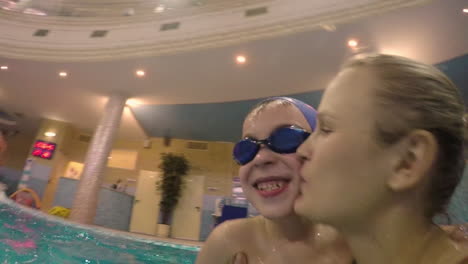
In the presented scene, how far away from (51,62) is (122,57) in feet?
5.43

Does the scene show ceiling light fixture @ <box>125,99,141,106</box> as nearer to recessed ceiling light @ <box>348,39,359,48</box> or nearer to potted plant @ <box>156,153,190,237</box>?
potted plant @ <box>156,153,190,237</box>

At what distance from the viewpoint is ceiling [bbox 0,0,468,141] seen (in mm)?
4266

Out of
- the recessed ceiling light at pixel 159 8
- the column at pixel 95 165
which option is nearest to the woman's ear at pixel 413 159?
the recessed ceiling light at pixel 159 8

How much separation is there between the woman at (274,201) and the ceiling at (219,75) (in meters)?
4.18

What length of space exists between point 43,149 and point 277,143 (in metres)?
10.4

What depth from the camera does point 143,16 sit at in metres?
6.05

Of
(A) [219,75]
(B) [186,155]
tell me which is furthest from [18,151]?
(A) [219,75]

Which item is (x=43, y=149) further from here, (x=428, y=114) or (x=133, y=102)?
(x=428, y=114)

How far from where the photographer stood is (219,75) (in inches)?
231

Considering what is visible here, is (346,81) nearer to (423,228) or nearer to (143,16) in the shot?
(423,228)

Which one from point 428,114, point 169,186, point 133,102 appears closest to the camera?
point 428,114

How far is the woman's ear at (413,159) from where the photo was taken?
0.41m

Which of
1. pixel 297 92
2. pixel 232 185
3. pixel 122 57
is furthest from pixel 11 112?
pixel 297 92

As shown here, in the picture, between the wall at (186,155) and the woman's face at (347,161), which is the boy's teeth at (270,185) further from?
the wall at (186,155)
